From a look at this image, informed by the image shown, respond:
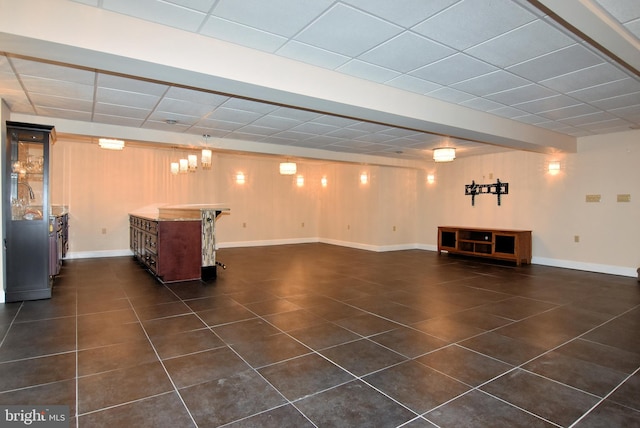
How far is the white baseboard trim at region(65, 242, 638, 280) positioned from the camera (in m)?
6.47

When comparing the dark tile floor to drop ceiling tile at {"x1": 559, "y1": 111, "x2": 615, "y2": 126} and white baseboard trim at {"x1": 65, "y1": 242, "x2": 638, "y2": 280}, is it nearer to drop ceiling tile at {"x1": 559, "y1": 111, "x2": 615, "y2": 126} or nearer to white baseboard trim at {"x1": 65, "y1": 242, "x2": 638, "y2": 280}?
white baseboard trim at {"x1": 65, "y1": 242, "x2": 638, "y2": 280}

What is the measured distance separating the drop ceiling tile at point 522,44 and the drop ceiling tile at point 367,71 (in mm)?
795

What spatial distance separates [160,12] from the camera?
251 centimetres

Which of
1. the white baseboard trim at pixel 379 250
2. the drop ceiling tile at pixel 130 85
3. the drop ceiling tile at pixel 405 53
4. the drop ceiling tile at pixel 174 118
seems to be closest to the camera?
the drop ceiling tile at pixel 405 53

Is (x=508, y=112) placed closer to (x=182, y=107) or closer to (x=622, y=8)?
(x=622, y=8)

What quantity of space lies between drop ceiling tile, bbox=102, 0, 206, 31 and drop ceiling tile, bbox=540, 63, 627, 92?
11.5 ft

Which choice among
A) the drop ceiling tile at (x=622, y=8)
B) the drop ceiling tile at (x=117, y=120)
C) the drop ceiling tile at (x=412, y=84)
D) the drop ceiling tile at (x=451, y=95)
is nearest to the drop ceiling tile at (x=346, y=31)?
the drop ceiling tile at (x=412, y=84)

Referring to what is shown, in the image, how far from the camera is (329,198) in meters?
11.3

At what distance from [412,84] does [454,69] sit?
536 millimetres

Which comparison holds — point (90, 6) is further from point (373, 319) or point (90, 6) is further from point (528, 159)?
point (528, 159)

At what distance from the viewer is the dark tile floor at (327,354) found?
2.16 meters

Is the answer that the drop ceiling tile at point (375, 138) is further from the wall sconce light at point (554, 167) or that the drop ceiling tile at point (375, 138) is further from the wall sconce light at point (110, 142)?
the wall sconce light at point (110, 142)

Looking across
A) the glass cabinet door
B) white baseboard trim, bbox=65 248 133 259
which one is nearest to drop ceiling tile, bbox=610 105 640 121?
the glass cabinet door

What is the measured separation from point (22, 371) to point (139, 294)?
2296 millimetres
